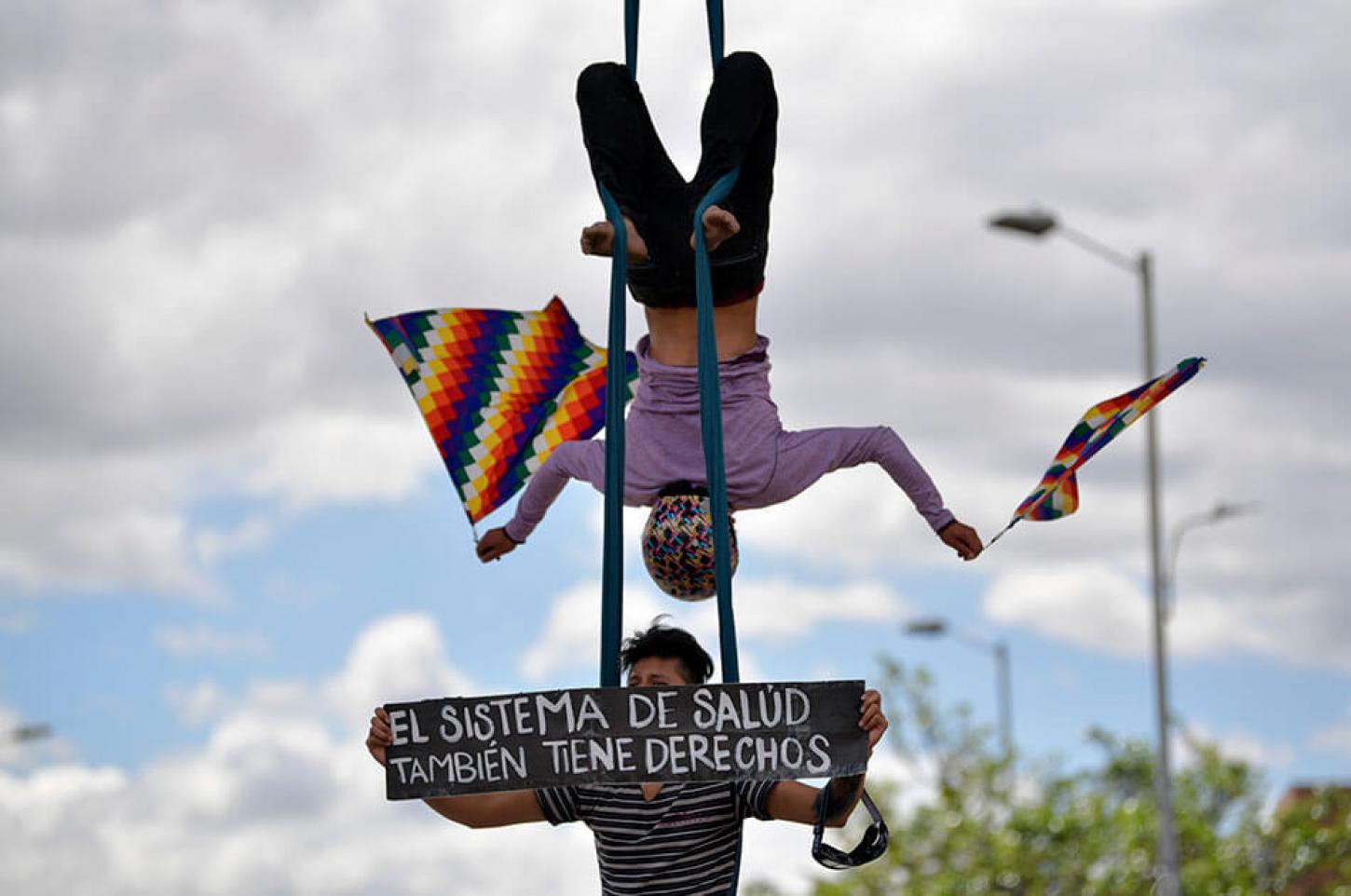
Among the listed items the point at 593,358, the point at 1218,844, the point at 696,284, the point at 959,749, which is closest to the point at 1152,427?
the point at 1218,844

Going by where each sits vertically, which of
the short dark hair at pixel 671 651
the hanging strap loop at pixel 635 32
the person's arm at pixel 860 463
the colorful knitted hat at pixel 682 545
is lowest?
the short dark hair at pixel 671 651

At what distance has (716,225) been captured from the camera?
210 inches

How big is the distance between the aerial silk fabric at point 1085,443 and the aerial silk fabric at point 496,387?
1413mm

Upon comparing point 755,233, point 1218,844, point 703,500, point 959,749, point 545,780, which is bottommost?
point 545,780

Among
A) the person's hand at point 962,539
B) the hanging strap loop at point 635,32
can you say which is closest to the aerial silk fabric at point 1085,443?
the person's hand at point 962,539

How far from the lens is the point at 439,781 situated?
5.02 metres

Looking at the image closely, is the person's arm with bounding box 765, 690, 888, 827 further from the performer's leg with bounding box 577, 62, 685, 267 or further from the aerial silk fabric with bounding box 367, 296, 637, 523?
the aerial silk fabric with bounding box 367, 296, 637, 523

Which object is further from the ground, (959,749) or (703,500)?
(959,749)

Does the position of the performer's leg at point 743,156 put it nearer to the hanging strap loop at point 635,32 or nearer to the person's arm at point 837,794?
the hanging strap loop at point 635,32

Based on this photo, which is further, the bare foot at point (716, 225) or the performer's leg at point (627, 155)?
the performer's leg at point (627, 155)

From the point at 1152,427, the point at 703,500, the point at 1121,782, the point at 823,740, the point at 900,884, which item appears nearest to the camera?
the point at 823,740

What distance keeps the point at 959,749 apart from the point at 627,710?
19.4 meters

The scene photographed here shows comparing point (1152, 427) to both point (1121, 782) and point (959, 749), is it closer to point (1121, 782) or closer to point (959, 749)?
point (959, 749)

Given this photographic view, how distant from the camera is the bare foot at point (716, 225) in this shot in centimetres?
532
